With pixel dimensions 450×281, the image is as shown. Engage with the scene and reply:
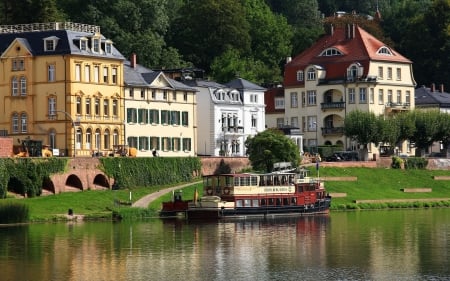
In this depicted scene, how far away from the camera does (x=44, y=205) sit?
118938mm

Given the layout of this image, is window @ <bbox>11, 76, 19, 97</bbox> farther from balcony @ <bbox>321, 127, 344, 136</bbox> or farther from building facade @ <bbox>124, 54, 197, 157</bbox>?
balcony @ <bbox>321, 127, 344, 136</bbox>

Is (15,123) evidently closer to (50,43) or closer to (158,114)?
(50,43)

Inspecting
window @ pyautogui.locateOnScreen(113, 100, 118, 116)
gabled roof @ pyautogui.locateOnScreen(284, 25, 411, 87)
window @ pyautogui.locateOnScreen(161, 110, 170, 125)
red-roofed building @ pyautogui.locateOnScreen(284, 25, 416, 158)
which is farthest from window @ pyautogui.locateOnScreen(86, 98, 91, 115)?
gabled roof @ pyautogui.locateOnScreen(284, 25, 411, 87)

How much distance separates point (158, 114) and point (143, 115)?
239 cm

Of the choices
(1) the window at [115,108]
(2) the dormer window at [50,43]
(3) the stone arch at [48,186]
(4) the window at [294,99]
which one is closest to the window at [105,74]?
(1) the window at [115,108]

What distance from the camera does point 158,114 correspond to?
151 meters

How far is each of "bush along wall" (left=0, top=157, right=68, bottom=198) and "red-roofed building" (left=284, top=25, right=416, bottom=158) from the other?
59.8 m

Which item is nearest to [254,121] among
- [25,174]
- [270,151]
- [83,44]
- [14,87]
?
[270,151]

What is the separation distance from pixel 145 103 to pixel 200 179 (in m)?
12.4

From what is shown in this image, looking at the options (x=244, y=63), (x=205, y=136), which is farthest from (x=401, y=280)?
(x=244, y=63)

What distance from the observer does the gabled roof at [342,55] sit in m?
179

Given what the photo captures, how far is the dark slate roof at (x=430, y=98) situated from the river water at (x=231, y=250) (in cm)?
6883

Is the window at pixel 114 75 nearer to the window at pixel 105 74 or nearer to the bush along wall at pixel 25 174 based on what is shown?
the window at pixel 105 74

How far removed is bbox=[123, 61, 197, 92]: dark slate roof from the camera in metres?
149
